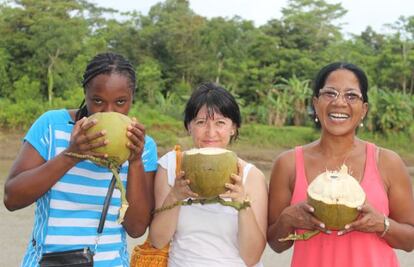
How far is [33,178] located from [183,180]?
552mm

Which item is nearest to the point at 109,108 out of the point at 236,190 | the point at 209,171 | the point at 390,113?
the point at 209,171

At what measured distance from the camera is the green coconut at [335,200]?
1959mm

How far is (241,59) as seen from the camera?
1080 inches

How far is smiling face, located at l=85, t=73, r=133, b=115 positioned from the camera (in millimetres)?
2045

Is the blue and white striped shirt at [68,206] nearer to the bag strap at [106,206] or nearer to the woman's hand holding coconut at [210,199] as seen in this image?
the bag strap at [106,206]

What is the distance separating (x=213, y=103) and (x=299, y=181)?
51cm

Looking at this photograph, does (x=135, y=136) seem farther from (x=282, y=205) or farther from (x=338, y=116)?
(x=338, y=116)

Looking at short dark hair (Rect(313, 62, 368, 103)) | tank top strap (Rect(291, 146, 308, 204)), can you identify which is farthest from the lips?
tank top strap (Rect(291, 146, 308, 204))

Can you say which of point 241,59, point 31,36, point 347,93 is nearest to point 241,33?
point 241,59

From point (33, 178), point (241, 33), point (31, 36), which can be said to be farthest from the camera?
point (241, 33)

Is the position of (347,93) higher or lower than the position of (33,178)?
higher

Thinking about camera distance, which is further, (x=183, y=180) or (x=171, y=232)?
(x=171, y=232)

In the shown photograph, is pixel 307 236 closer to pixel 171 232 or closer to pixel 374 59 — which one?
pixel 171 232

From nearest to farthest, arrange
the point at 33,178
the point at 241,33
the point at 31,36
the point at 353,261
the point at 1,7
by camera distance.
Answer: the point at 33,178 → the point at 353,261 → the point at 31,36 → the point at 1,7 → the point at 241,33
